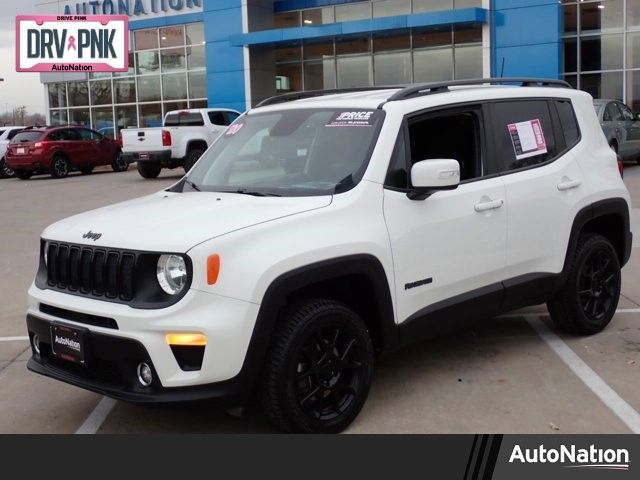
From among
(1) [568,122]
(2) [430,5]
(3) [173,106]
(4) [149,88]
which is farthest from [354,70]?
(1) [568,122]

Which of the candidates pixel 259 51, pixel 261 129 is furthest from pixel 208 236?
pixel 259 51

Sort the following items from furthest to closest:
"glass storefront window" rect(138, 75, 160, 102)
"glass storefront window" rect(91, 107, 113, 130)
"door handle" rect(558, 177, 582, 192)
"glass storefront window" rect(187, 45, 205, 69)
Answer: "glass storefront window" rect(91, 107, 113, 130), "glass storefront window" rect(138, 75, 160, 102), "glass storefront window" rect(187, 45, 205, 69), "door handle" rect(558, 177, 582, 192)

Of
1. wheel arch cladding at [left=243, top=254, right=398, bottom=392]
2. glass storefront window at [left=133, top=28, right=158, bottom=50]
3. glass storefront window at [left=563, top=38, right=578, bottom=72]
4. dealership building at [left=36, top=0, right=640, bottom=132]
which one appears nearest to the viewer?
wheel arch cladding at [left=243, top=254, right=398, bottom=392]

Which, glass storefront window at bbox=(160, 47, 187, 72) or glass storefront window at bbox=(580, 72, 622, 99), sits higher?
glass storefront window at bbox=(160, 47, 187, 72)

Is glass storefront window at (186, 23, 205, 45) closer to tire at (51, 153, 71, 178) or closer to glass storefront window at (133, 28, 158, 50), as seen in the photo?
glass storefront window at (133, 28, 158, 50)

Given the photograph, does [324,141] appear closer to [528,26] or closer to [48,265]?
[48,265]

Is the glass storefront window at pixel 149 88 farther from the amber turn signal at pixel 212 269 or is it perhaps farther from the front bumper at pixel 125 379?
the amber turn signal at pixel 212 269

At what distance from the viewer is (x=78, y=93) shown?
35312 millimetres

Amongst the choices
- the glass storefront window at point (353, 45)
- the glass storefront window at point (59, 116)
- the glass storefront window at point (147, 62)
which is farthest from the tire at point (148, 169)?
the glass storefront window at point (59, 116)

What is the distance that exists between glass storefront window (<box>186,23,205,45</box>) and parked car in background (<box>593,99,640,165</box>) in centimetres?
1808

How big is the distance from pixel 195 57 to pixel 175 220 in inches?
1139

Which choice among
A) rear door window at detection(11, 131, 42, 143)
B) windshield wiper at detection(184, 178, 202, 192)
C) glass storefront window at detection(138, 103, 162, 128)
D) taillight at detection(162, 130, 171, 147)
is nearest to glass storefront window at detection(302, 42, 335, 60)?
glass storefront window at detection(138, 103, 162, 128)

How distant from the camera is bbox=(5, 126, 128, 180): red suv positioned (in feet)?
78.0

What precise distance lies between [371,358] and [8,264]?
6879 mm
